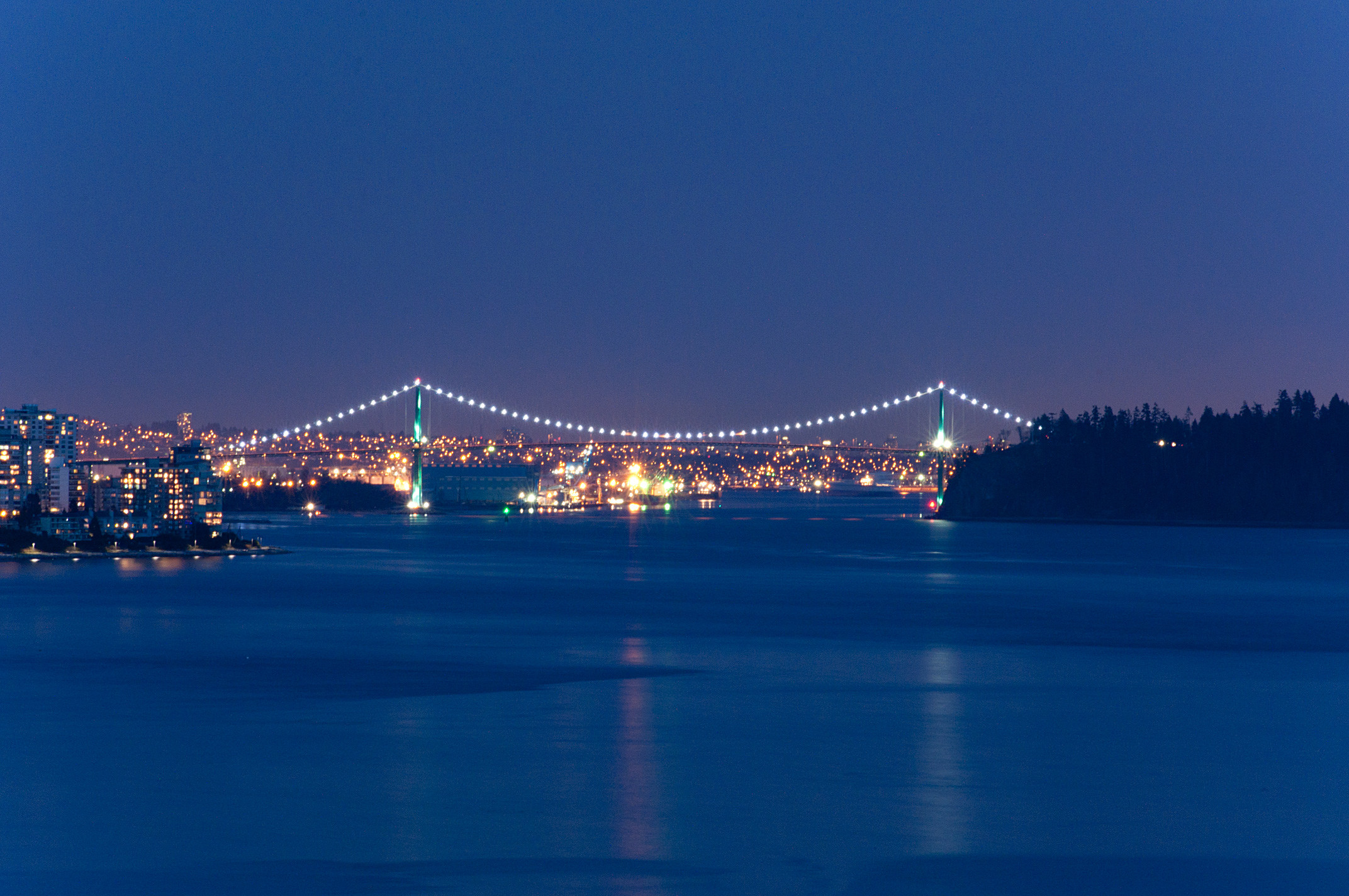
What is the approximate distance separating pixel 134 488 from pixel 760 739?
2323 inches

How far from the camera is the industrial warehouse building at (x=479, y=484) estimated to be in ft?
307

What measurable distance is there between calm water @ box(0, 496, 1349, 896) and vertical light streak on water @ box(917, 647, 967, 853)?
0.13ft

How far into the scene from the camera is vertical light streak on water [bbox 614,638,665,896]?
6.71 meters

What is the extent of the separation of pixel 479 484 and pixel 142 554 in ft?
179

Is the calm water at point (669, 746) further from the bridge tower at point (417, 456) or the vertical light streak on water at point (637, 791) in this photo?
the bridge tower at point (417, 456)

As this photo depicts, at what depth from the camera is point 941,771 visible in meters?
9.01

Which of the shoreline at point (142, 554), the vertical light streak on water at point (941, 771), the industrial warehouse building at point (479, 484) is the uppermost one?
the industrial warehouse building at point (479, 484)

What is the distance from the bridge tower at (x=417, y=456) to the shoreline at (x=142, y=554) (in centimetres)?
3051

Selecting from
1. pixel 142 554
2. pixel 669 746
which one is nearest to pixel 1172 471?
pixel 142 554

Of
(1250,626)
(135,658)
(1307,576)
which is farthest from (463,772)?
(1307,576)

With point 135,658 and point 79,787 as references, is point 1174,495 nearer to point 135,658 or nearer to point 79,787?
point 135,658

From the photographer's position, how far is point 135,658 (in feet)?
49.8

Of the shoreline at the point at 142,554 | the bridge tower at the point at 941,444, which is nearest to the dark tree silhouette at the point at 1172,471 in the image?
the bridge tower at the point at 941,444

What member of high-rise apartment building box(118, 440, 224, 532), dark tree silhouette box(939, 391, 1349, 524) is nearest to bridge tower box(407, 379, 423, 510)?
high-rise apartment building box(118, 440, 224, 532)
